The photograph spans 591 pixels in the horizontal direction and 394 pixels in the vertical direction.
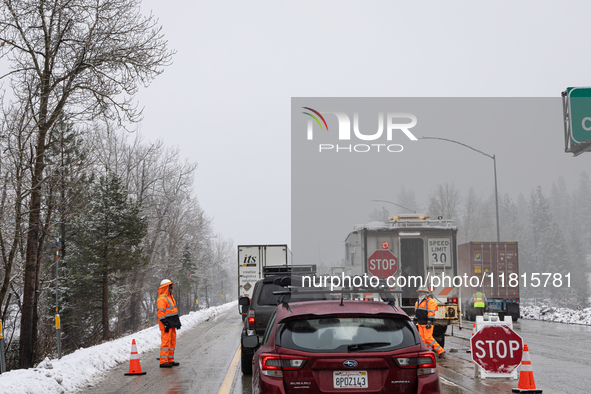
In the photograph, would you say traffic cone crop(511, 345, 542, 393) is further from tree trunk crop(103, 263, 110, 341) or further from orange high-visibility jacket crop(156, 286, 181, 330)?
tree trunk crop(103, 263, 110, 341)

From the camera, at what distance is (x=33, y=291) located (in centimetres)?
1941

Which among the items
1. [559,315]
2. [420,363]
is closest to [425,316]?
[420,363]

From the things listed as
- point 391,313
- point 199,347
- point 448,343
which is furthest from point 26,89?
point 391,313

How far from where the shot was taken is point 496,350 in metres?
9.90

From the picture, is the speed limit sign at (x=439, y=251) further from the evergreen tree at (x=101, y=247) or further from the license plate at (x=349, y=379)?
the evergreen tree at (x=101, y=247)

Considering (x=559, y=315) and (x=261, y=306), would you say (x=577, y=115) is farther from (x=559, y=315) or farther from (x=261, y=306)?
(x=559, y=315)

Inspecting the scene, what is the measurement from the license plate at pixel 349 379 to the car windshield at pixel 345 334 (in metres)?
0.18

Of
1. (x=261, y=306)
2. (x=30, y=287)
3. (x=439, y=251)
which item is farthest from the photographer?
(x=30, y=287)

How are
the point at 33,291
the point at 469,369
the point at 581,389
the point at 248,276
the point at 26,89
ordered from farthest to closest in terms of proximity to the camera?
the point at 248,276
the point at 33,291
the point at 26,89
the point at 469,369
the point at 581,389

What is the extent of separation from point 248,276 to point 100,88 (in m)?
11.3

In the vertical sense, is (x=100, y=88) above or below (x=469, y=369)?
above

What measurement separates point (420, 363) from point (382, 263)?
42.1 feet

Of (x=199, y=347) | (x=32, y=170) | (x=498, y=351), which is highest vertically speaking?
(x=32, y=170)

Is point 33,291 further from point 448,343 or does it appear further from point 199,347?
point 448,343
